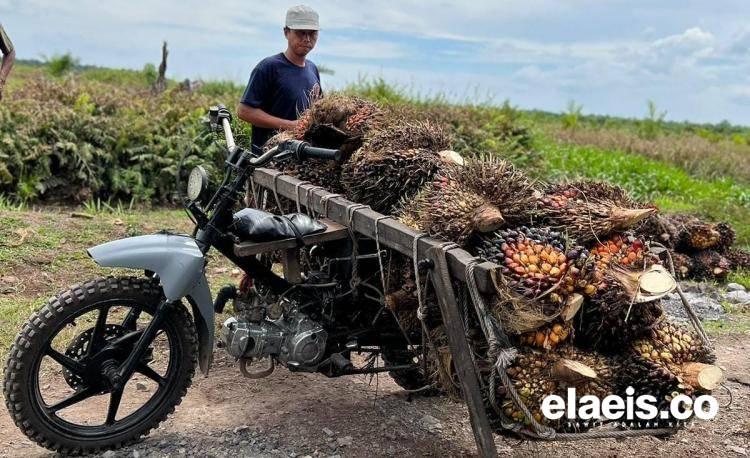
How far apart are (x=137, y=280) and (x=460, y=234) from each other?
1.43 metres

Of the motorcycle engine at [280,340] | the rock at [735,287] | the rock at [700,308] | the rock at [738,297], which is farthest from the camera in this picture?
the rock at [735,287]

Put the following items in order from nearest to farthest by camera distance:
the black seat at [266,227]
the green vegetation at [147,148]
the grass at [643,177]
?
the black seat at [266,227], the green vegetation at [147,148], the grass at [643,177]

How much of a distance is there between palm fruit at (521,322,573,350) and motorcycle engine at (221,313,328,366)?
1074mm

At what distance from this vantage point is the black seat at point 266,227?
11.3 feet

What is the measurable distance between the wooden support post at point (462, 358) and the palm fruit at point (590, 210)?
Answer: 55 cm

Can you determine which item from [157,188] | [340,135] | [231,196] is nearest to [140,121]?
[157,188]

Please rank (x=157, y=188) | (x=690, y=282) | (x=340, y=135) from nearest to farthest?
(x=340, y=135) < (x=690, y=282) < (x=157, y=188)

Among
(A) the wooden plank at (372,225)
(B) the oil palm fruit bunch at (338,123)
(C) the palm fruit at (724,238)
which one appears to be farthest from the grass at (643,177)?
(A) the wooden plank at (372,225)

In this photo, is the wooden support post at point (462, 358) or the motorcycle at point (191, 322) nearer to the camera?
the wooden support post at point (462, 358)

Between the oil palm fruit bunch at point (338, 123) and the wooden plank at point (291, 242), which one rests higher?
the oil palm fruit bunch at point (338, 123)

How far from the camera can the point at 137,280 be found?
343 centimetres

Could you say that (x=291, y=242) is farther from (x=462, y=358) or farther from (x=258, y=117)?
(x=258, y=117)

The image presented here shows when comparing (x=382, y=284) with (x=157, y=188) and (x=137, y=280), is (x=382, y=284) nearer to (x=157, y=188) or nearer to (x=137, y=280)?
(x=137, y=280)

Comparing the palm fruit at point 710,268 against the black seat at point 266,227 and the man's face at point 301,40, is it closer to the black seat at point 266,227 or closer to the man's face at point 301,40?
the man's face at point 301,40
